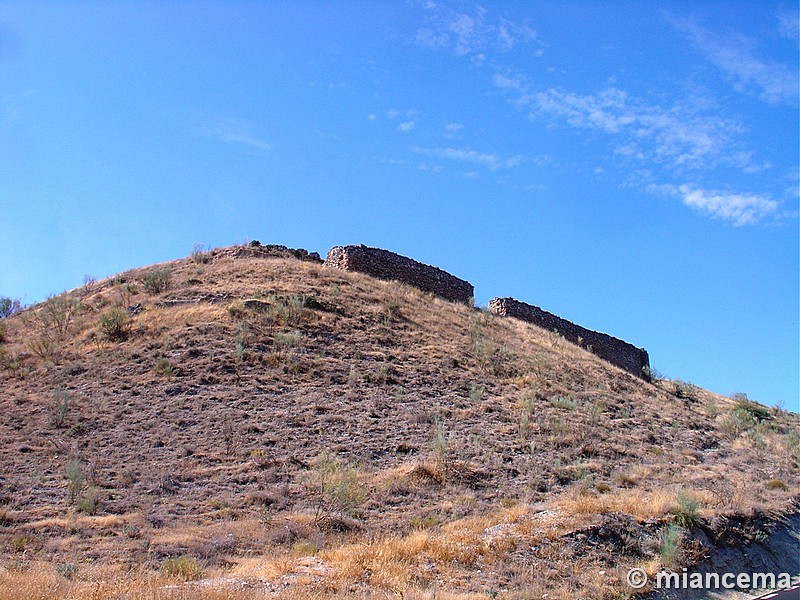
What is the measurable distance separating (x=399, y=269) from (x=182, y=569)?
807 inches

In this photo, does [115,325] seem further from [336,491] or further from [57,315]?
[336,491]

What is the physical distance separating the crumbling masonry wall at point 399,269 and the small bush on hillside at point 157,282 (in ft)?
22.7

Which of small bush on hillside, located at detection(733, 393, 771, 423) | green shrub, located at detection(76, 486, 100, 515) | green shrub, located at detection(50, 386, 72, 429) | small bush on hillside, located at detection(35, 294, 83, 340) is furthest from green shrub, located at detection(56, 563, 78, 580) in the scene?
small bush on hillside, located at detection(733, 393, 771, 423)

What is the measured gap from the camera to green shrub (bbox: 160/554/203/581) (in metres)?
9.00

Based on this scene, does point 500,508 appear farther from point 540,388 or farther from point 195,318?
point 195,318

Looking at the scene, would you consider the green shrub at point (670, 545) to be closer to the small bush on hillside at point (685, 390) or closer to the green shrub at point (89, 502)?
the green shrub at point (89, 502)

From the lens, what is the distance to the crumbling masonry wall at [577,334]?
31.4 m

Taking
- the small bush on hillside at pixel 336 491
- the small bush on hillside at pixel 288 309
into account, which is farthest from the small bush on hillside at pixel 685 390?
the small bush on hillside at pixel 336 491

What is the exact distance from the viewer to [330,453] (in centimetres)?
1447

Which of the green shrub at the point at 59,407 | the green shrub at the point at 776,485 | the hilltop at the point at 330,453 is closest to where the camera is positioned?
the hilltop at the point at 330,453

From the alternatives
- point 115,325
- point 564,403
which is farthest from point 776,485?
point 115,325

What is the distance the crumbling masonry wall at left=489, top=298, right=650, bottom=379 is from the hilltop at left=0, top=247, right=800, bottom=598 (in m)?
4.82

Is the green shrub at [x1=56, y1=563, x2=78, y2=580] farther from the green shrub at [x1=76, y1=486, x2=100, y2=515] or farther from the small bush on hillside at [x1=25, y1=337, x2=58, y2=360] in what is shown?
the small bush on hillside at [x1=25, y1=337, x2=58, y2=360]

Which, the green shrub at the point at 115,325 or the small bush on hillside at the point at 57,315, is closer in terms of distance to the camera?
the green shrub at the point at 115,325
